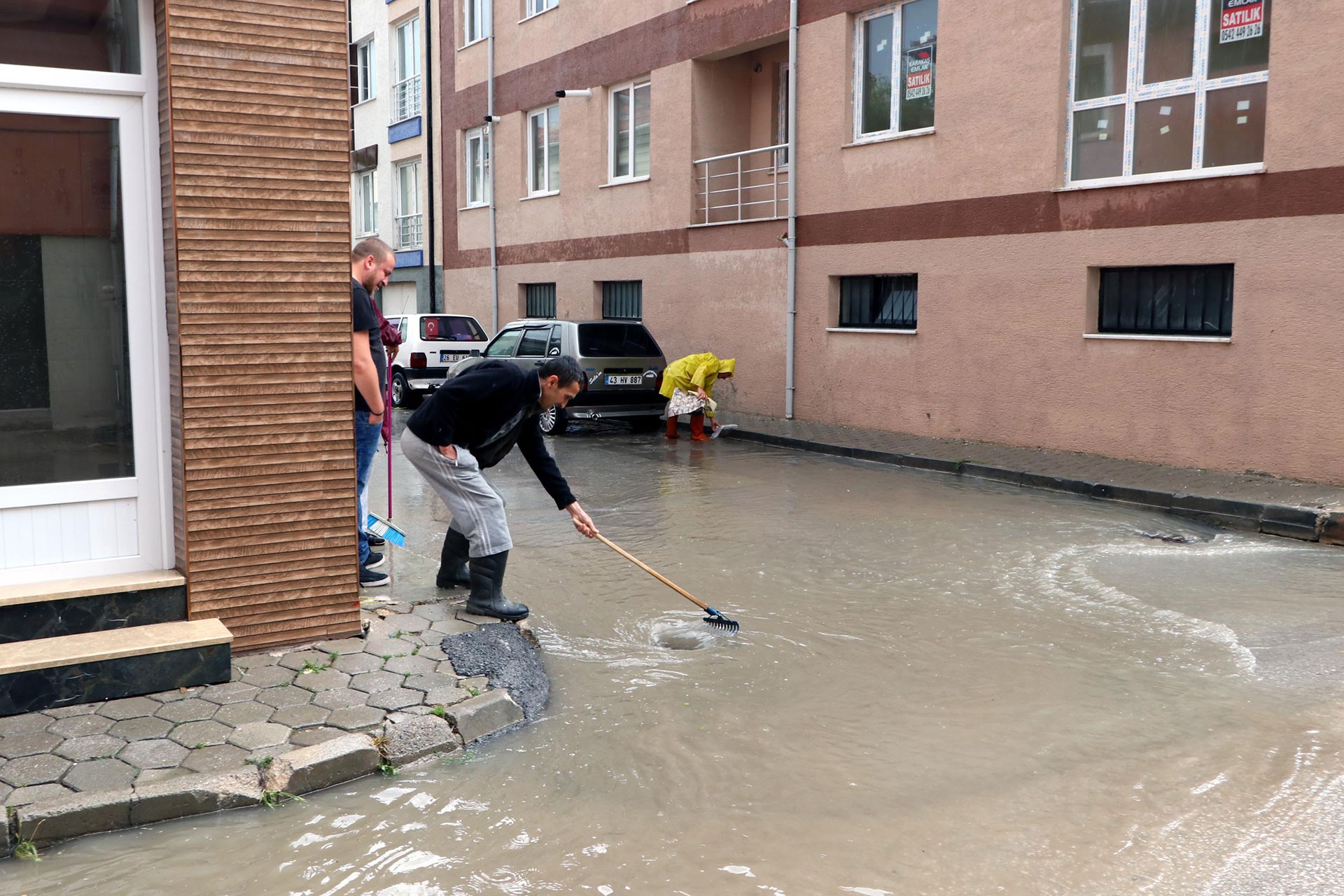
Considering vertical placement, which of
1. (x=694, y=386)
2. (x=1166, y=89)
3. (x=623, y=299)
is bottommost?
(x=694, y=386)

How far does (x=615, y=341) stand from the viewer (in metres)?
15.4

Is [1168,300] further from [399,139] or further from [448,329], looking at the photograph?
[399,139]

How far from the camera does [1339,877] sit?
3332mm

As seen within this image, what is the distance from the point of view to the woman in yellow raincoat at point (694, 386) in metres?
14.5

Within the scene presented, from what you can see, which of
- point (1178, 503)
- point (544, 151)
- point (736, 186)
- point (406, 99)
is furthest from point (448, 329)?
point (1178, 503)

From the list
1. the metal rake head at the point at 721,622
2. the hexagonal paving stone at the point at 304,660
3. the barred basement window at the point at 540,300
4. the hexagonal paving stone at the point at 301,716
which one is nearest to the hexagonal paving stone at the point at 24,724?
the hexagonal paving stone at the point at 301,716

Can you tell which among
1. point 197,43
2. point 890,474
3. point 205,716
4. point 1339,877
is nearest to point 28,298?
point 197,43

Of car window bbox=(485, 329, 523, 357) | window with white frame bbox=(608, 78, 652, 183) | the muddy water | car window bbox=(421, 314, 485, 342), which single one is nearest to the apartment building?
car window bbox=(421, 314, 485, 342)

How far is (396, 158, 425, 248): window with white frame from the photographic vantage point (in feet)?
88.2

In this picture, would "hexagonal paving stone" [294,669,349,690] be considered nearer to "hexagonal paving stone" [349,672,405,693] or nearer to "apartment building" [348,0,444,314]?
"hexagonal paving stone" [349,672,405,693]

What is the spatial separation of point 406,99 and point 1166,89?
19.8 m

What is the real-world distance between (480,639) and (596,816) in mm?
1780

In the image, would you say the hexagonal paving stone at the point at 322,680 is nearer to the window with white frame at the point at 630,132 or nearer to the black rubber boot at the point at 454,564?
the black rubber boot at the point at 454,564

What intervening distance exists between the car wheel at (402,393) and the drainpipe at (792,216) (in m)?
6.73
